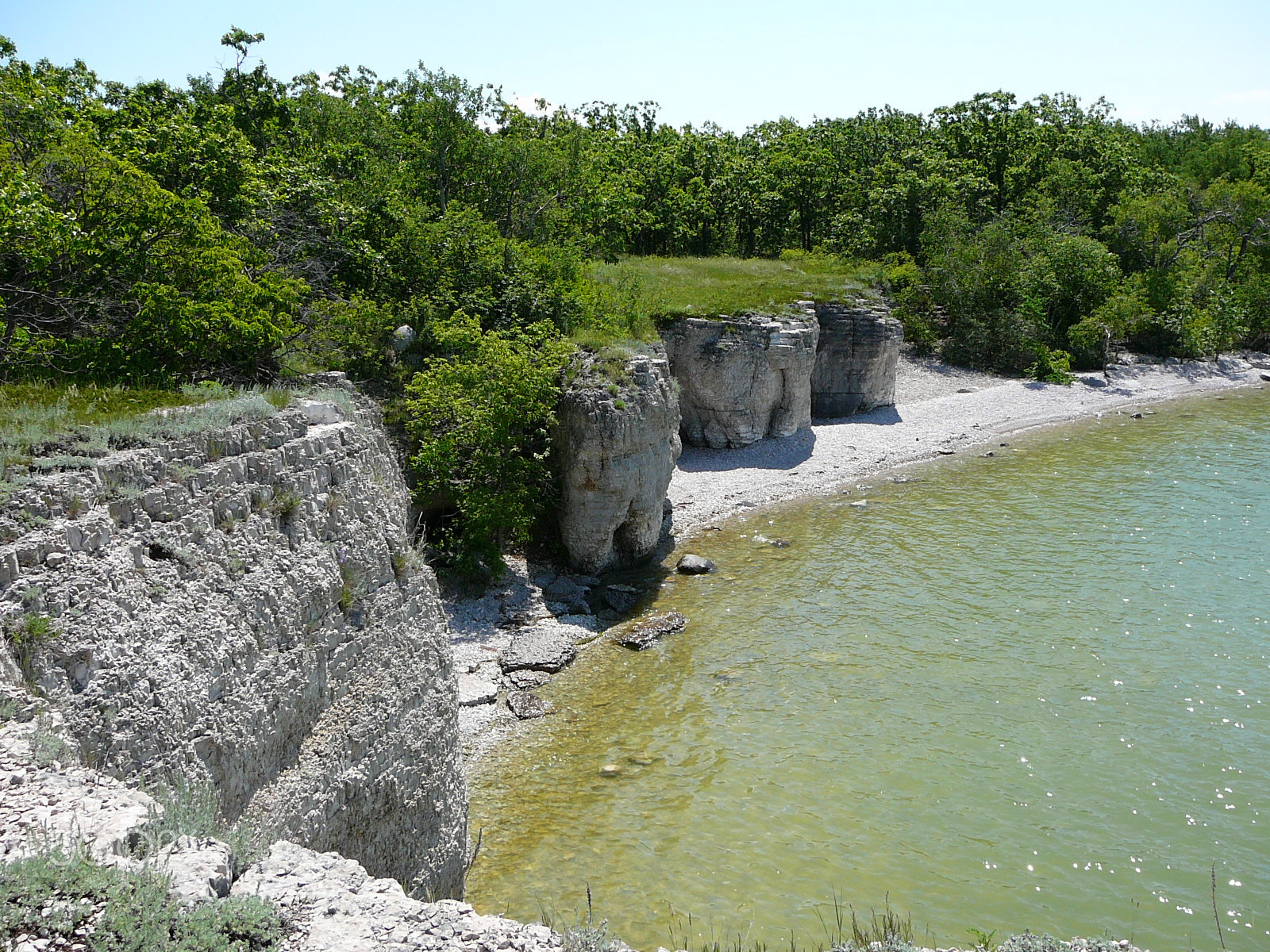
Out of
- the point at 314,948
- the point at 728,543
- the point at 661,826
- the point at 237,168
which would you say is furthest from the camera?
the point at 728,543

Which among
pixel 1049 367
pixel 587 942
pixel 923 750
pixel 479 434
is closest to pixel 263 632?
pixel 587 942

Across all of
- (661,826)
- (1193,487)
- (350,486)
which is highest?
(350,486)

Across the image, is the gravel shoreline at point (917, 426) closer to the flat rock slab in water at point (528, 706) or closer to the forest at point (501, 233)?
the forest at point (501, 233)

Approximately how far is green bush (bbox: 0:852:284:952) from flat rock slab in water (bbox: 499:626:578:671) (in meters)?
14.5

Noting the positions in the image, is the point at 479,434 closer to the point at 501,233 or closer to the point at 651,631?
the point at 651,631

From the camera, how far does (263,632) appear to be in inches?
374

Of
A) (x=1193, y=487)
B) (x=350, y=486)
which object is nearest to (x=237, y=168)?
(x=350, y=486)

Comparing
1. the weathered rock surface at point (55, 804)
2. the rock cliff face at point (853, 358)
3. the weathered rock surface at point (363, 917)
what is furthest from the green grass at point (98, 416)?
the rock cliff face at point (853, 358)

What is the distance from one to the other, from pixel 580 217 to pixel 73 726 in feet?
116

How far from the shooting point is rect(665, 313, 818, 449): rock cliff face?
35281mm

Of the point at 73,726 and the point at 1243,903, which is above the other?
the point at 73,726

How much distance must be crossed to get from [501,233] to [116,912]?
3085cm

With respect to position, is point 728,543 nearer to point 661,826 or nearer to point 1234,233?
point 661,826

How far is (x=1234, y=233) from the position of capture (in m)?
58.2
